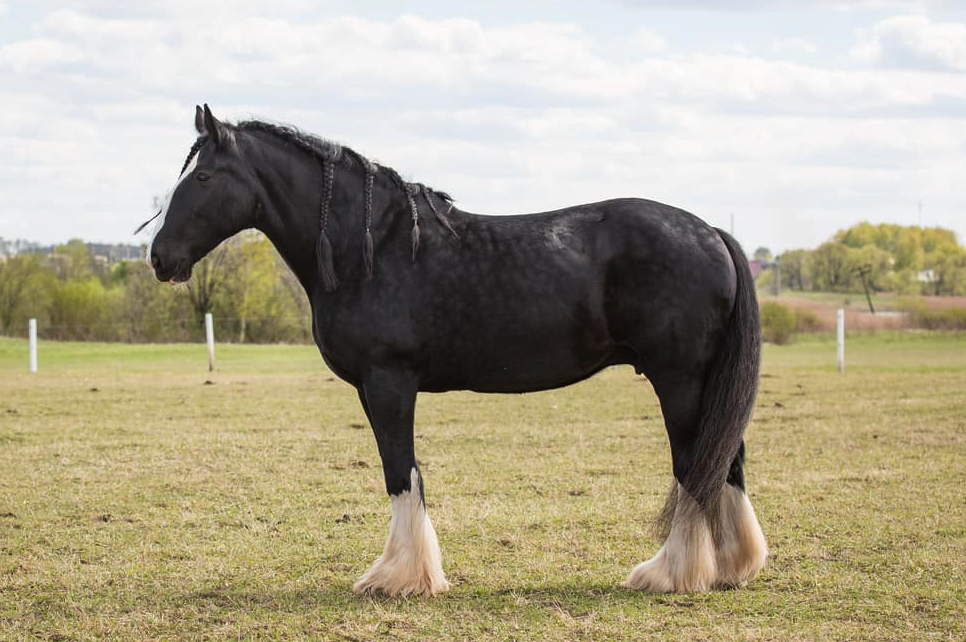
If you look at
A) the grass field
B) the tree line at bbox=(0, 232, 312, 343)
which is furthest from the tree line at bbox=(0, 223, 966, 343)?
the grass field

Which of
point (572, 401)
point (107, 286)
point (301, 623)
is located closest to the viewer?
point (301, 623)

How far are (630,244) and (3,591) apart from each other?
3.62 meters

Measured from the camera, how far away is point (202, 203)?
4.64 m

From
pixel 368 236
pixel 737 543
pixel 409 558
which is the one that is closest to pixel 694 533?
pixel 737 543

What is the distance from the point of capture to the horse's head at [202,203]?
4.60m

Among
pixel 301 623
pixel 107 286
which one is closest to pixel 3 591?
pixel 301 623

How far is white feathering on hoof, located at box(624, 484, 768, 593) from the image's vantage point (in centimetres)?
474

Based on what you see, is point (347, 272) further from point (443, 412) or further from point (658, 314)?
point (443, 412)

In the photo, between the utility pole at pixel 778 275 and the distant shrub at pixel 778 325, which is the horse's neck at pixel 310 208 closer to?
the distant shrub at pixel 778 325

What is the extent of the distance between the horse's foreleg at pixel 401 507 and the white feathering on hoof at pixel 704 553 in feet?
3.37

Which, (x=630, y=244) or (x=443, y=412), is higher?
(x=630, y=244)

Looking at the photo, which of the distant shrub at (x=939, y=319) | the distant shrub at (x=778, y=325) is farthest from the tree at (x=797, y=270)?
the distant shrub at (x=778, y=325)

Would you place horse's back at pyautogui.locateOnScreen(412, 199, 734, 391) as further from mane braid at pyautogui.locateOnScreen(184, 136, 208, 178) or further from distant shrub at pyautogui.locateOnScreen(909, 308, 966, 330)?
distant shrub at pyautogui.locateOnScreen(909, 308, 966, 330)

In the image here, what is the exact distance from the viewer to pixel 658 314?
4.67 meters
